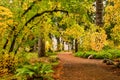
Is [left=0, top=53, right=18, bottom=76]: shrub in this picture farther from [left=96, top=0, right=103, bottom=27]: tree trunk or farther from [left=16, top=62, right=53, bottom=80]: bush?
[left=96, top=0, right=103, bottom=27]: tree trunk

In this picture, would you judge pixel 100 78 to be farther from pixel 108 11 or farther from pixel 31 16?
pixel 108 11

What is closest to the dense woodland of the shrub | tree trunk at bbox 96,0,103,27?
the shrub

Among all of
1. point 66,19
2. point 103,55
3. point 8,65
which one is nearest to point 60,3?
point 66,19

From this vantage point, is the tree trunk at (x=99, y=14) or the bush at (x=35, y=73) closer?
the bush at (x=35, y=73)

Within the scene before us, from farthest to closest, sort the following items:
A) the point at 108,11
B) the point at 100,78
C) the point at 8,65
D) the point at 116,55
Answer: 1. the point at 116,55
2. the point at 108,11
3. the point at 8,65
4. the point at 100,78

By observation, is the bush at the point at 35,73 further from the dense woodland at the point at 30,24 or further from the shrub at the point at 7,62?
the shrub at the point at 7,62

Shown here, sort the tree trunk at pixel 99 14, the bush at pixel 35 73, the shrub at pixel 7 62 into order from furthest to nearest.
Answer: the tree trunk at pixel 99 14 < the shrub at pixel 7 62 < the bush at pixel 35 73

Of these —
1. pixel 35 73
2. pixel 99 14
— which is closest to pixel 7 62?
pixel 35 73

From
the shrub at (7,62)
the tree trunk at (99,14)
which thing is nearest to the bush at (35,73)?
the shrub at (7,62)

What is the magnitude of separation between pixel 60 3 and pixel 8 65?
4.46 meters

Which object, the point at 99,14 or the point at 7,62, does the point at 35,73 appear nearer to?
the point at 7,62

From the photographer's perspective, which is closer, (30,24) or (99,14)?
(30,24)

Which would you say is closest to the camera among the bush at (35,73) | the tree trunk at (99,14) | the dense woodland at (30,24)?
the bush at (35,73)

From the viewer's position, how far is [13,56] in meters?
13.6
